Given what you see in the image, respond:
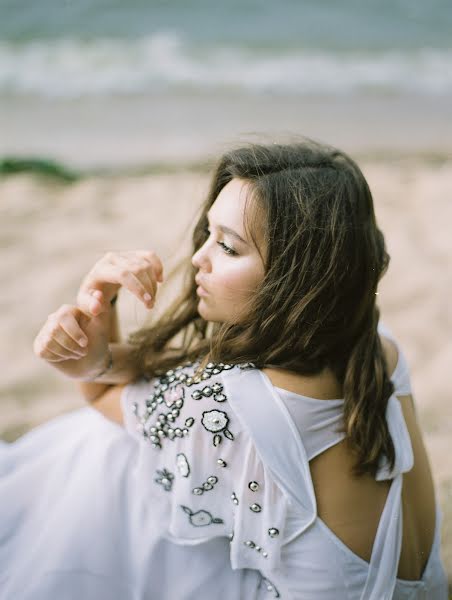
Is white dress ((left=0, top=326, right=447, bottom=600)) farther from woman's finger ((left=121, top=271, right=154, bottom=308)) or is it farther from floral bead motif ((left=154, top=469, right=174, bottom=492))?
woman's finger ((left=121, top=271, right=154, bottom=308))

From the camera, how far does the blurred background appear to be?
302 cm

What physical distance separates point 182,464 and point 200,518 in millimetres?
108

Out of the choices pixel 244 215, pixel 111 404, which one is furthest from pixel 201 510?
pixel 244 215

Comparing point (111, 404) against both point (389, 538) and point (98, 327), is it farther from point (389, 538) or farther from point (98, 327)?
point (389, 538)

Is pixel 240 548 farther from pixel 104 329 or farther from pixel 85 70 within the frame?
pixel 85 70

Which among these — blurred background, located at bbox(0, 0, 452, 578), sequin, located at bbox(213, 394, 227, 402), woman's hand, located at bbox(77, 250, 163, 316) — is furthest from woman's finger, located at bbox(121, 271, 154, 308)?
blurred background, located at bbox(0, 0, 452, 578)

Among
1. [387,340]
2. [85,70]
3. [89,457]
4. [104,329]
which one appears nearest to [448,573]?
[387,340]

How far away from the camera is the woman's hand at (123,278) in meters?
1.13

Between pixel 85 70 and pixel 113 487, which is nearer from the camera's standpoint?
pixel 113 487

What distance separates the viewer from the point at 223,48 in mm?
5031

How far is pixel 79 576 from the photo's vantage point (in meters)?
1.12

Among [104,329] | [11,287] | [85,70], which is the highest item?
[85,70]

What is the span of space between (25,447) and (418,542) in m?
0.85

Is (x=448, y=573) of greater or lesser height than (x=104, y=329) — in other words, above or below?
below
